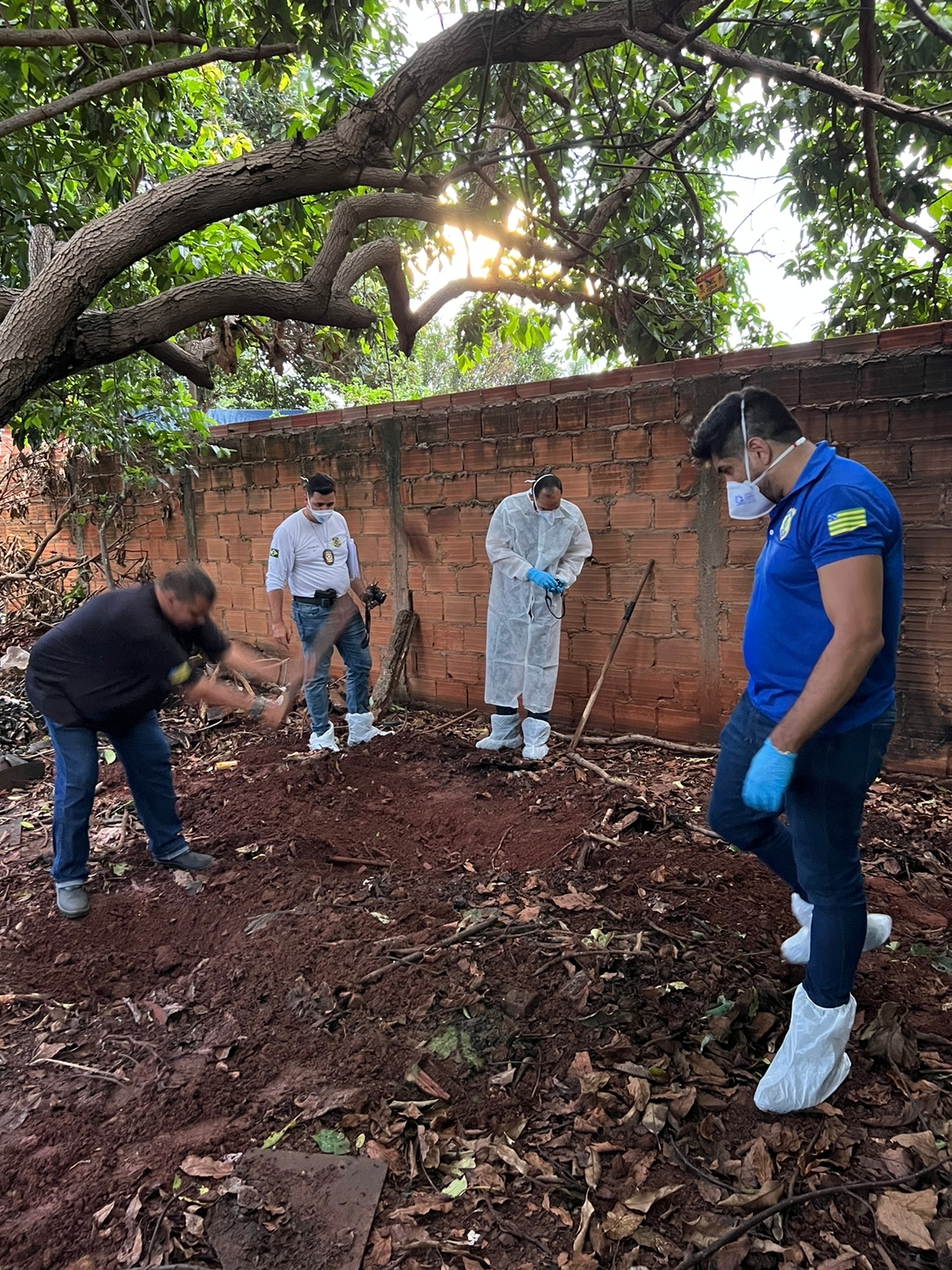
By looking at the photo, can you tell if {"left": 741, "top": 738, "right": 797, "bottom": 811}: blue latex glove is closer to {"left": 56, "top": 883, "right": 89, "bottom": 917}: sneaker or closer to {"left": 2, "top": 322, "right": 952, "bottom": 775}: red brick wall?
{"left": 2, "top": 322, "right": 952, "bottom": 775}: red brick wall

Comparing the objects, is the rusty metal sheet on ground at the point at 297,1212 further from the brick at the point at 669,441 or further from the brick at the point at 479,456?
the brick at the point at 479,456

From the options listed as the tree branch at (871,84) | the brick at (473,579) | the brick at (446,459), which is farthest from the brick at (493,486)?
the tree branch at (871,84)

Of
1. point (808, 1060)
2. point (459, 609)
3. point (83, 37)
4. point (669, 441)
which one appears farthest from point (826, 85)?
point (459, 609)

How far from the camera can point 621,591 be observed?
4.88m

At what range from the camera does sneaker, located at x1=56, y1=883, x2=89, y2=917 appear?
3365 mm

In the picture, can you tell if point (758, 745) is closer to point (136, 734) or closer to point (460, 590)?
point (136, 734)

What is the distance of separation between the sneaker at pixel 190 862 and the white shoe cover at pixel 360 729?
68.0 inches

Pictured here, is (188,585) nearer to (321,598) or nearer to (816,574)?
(321,598)

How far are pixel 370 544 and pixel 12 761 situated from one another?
9.72ft

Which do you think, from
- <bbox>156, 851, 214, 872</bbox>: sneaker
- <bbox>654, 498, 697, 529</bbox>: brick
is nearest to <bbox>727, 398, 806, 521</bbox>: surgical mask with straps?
<bbox>654, 498, 697, 529</bbox>: brick

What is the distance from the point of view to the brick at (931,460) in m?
3.75

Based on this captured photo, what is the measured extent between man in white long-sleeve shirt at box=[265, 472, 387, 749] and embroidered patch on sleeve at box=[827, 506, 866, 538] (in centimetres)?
392

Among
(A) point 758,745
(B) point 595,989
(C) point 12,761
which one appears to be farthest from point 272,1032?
(C) point 12,761

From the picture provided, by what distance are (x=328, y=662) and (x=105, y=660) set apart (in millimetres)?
2219
